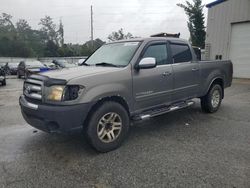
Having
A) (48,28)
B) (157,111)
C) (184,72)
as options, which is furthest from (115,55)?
(48,28)

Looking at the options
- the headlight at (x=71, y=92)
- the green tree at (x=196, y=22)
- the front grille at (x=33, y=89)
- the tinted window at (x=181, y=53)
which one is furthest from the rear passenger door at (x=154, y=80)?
the green tree at (x=196, y=22)

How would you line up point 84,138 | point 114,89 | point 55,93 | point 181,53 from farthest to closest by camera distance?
point 181,53
point 84,138
point 114,89
point 55,93

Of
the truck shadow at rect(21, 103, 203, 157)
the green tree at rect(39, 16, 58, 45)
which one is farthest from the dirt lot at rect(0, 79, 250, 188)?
the green tree at rect(39, 16, 58, 45)

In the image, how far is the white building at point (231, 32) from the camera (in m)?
13.8

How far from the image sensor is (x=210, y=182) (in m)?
3.18

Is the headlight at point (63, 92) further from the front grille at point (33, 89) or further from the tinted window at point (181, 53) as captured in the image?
the tinted window at point (181, 53)

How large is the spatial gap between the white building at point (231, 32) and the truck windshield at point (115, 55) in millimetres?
11054

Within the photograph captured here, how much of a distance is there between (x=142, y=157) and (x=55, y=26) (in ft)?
287

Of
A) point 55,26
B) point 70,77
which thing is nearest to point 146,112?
point 70,77

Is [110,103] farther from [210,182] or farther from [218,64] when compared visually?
[218,64]

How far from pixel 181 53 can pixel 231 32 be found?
10361 mm

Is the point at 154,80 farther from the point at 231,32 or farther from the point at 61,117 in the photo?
the point at 231,32

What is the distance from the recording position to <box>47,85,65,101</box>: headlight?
12.3ft

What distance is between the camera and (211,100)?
21.6 ft
